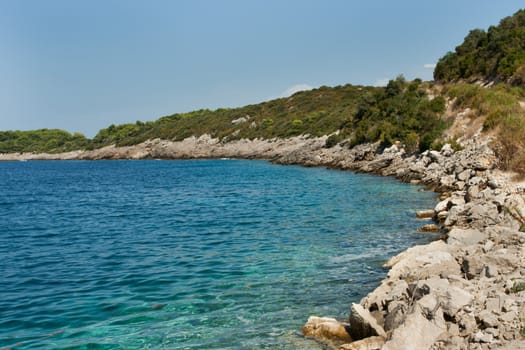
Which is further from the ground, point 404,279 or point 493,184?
point 493,184

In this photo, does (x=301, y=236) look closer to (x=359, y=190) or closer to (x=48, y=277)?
(x=48, y=277)

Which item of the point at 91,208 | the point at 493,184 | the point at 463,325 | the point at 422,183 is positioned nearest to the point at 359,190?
the point at 422,183

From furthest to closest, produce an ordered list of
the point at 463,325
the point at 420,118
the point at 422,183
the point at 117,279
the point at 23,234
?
the point at 420,118, the point at 422,183, the point at 23,234, the point at 117,279, the point at 463,325

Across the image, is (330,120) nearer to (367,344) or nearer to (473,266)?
(473,266)

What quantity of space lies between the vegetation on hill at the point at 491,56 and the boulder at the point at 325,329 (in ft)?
159

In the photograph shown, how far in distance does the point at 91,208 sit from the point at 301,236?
20.6 metres

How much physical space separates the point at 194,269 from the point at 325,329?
6935mm

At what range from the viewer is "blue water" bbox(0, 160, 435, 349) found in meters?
10.5

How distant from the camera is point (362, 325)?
29.9 feet

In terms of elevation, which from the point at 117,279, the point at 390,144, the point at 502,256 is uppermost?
the point at 390,144

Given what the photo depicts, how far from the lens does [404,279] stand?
39.0 feet

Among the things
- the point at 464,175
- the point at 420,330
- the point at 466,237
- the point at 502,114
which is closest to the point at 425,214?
the point at 464,175

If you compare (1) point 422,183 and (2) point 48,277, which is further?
(1) point 422,183

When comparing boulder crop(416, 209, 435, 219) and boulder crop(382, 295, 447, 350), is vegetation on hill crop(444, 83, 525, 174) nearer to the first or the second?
boulder crop(416, 209, 435, 219)
